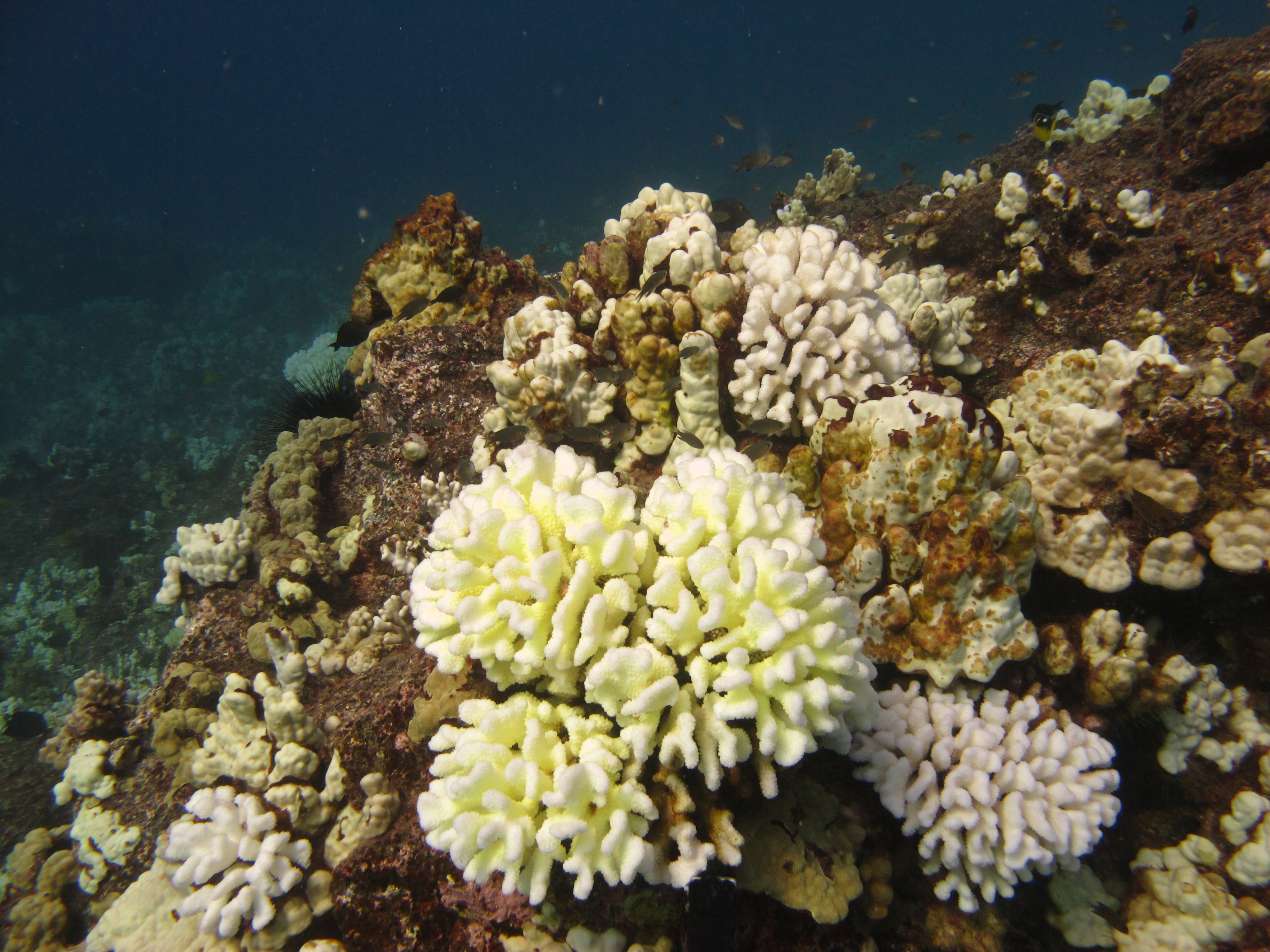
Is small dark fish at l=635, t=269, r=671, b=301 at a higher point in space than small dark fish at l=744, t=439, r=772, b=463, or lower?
higher

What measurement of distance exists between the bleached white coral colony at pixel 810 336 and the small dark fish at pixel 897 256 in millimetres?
2578

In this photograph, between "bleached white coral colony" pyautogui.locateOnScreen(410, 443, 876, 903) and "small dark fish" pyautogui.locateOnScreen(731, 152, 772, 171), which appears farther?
"small dark fish" pyautogui.locateOnScreen(731, 152, 772, 171)

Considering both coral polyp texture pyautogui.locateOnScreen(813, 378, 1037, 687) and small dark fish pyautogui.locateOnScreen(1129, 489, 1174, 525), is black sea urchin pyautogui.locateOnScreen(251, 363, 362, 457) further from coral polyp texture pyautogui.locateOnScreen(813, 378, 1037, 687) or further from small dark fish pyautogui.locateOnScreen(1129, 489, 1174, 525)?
small dark fish pyautogui.locateOnScreen(1129, 489, 1174, 525)

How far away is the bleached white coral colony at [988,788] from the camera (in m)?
2.54

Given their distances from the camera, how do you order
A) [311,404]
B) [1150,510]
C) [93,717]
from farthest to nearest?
[311,404]
[93,717]
[1150,510]

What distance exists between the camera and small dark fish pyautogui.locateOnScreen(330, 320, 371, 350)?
5.34 meters

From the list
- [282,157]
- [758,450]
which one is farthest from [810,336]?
[282,157]

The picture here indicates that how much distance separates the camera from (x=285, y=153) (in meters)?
107

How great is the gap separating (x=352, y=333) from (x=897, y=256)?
5.65m

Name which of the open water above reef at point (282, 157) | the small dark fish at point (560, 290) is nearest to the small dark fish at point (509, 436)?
the small dark fish at point (560, 290)

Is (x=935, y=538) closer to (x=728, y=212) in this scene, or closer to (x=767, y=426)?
(x=767, y=426)

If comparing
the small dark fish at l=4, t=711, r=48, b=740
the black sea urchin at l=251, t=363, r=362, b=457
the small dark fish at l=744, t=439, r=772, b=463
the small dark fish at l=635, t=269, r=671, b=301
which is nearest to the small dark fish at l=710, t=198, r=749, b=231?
the small dark fish at l=635, t=269, r=671, b=301

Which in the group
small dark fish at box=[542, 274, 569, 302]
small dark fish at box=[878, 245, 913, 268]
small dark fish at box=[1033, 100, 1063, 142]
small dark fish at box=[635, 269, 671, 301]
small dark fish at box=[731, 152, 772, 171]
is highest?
small dark fish at box=[731, 152, 772, 171]

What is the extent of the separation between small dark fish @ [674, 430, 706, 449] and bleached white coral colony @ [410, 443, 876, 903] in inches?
44.1
